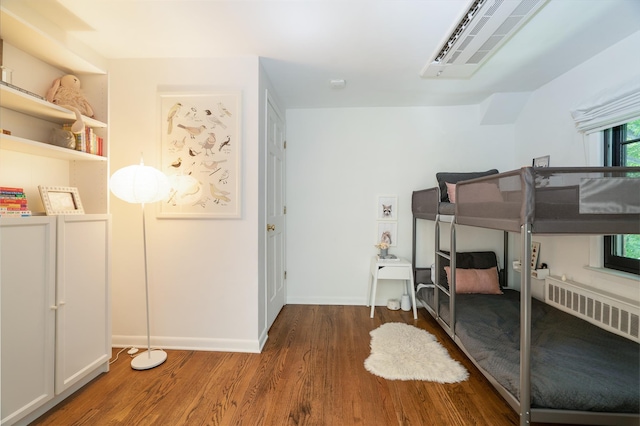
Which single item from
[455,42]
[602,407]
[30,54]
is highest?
[455,42]

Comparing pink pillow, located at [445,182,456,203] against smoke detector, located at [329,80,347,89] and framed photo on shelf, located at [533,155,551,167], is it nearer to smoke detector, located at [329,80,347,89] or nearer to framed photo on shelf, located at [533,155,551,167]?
framed photo on shelf, located at [533,155,551,167]

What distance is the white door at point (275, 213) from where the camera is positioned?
8.48ft

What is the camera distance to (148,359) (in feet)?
6.68

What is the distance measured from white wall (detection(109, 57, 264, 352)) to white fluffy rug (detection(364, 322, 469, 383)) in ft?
3.31

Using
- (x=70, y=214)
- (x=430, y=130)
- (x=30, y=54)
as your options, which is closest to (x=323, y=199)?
(x=430, y=130)

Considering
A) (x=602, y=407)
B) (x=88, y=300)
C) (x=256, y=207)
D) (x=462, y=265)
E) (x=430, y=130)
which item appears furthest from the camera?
(x=430, y=130)

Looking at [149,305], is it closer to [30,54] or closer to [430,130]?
[30,54]

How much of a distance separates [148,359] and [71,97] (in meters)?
1.94

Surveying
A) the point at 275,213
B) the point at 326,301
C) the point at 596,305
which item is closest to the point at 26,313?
the point at 275,213

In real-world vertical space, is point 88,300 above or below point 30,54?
below

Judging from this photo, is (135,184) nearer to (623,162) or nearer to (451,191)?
(451,191)

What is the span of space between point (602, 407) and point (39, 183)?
3383mm

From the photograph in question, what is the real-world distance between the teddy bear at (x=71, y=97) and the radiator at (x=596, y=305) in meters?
3.87

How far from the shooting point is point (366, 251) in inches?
129
